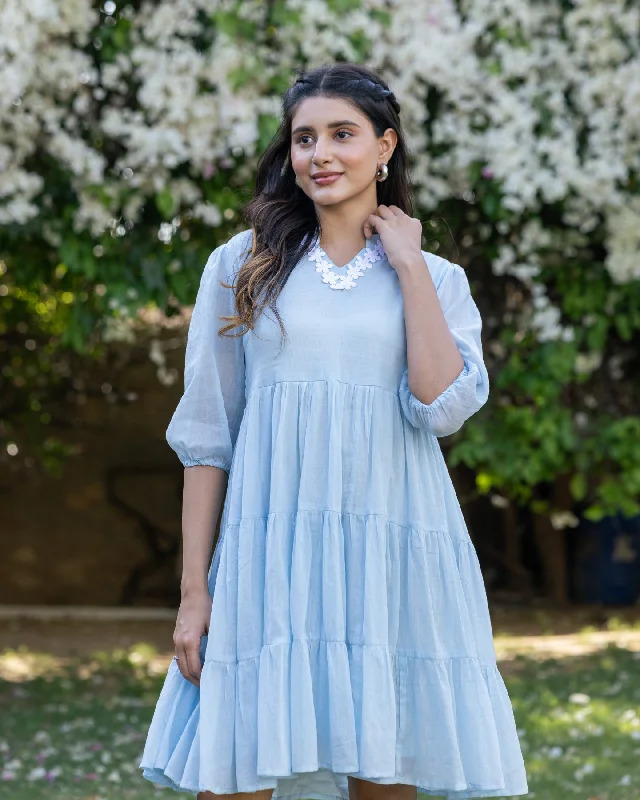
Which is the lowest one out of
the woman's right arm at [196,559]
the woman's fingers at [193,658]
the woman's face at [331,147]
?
the woman's fingers at [193,658]

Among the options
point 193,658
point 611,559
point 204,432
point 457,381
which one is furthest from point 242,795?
point 611,559

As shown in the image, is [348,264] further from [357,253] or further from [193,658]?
[193,658]

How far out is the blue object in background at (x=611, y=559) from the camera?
9883mm

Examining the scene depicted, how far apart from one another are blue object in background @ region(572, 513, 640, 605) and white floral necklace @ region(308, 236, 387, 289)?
7756mm

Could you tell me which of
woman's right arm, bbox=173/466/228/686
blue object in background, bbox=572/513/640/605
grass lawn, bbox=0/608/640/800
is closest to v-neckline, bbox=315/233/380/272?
woman's right arm, bbox=173/466/228/686

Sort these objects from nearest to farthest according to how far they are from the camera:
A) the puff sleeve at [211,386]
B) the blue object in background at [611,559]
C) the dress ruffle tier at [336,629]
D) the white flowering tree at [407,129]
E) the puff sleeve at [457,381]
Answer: the dress ruffle tier at [336,629] < the puff sleeve at [457,381] < the puff sleeve at [211,386] < the white flowering tree at [407,129] < the blue object in background at [611,559]

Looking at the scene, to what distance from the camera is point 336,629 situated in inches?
85.0

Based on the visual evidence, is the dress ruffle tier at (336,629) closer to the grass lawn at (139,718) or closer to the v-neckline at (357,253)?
the v-neckline at (357,253)

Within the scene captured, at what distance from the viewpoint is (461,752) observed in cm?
219

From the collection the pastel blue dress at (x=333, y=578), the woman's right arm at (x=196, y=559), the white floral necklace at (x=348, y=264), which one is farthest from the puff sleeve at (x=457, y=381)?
the woman's right arm at (x=196, y=559)

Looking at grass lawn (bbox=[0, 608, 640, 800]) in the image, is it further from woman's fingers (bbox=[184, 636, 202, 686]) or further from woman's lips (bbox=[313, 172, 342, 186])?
woman's lips (bbox=[313, 172, 342, 186])

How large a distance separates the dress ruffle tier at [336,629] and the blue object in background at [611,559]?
7.79m

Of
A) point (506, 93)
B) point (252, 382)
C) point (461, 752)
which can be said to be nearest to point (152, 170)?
point (506, 93)

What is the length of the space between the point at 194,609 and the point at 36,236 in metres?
3.53
